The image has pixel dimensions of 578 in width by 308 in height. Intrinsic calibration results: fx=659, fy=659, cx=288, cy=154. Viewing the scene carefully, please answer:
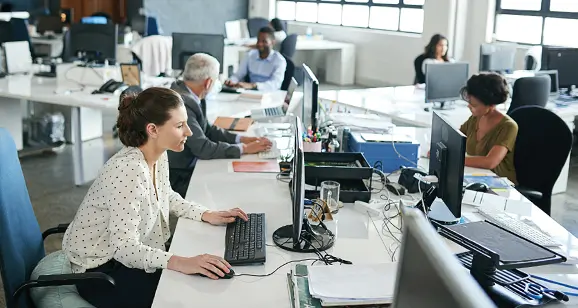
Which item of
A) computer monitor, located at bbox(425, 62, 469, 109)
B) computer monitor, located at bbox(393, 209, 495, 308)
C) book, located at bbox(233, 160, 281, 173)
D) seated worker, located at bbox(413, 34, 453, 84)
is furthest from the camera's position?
seated worker, located at bbox(413, 34, 453, 84)

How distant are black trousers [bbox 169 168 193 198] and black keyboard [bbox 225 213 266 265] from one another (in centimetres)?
117

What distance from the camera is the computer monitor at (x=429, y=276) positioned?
0.71 m

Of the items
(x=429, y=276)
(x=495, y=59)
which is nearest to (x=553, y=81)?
(x=495, y=59)

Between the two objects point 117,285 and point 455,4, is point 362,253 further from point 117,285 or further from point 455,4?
point 455,4

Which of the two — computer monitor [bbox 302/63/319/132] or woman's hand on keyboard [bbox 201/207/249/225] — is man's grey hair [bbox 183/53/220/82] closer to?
computer monitor [bbox 302/63/319/132]

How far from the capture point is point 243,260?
6.76 feet

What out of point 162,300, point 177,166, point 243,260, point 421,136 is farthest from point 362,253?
point 421,136

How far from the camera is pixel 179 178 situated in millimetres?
3564

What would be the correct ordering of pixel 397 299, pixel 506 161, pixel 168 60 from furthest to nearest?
pixel 168 60, pixel 506 161, pixel 397 299

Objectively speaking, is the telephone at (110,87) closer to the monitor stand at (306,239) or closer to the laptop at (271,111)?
the laptop at (271,111)

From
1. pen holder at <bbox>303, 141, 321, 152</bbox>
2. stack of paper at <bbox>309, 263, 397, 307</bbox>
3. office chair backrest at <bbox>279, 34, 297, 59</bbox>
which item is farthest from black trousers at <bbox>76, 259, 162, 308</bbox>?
office chair backrest at <bbox>279, 34, 297, 59</bbox>

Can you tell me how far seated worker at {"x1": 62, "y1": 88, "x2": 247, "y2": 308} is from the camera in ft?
6.80

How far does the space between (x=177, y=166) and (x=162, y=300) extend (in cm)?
176

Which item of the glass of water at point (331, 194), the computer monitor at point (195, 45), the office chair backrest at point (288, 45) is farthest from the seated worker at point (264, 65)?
the glass of water at point (331, 194)
